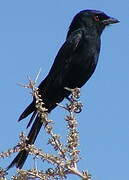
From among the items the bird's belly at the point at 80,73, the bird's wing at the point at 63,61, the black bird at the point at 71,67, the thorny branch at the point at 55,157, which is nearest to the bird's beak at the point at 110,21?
the black bird at the point at 71,67

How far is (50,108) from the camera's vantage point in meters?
6.18

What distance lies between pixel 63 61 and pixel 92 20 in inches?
38.5

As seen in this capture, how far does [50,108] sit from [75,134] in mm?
3258

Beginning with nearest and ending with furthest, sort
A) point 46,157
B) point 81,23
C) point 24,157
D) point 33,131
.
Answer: point 46,157 → point 24,157 → point 33,131 → point 81,23

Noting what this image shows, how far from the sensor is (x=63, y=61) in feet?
21.1

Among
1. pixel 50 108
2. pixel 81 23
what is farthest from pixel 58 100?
pixel 81 23

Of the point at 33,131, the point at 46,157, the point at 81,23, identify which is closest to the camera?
the point at 46,157

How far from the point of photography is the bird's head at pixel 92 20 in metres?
7.03

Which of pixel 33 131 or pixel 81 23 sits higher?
pixel 81 23

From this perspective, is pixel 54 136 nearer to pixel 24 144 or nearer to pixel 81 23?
pixel 24 144

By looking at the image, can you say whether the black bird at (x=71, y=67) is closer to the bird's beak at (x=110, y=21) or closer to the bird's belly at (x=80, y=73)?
the bird's belly at (x=80, y=73)

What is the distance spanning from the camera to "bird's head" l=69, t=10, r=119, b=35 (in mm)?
7031

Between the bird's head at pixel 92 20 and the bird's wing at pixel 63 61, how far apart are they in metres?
0.50

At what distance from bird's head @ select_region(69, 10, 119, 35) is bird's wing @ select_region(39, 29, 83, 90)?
502mm
